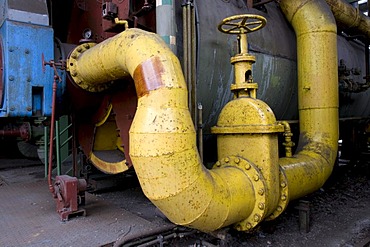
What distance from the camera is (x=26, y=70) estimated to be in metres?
2.43

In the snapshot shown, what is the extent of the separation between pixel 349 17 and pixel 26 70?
407cm

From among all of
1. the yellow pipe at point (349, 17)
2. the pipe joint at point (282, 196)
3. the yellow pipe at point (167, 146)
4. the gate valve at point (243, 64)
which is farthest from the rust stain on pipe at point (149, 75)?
the yellow pipe at point (349, 17)

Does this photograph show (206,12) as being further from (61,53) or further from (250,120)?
(61,53)

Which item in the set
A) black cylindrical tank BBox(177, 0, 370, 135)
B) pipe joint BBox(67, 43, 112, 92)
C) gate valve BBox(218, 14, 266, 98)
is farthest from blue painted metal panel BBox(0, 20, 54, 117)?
gate valve BBox(218, 14, 266, 98)

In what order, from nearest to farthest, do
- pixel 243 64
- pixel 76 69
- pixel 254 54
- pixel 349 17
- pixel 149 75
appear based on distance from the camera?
pixel 149 75 → pixel 243 64 → pixel 76 69 → pixel 254 54 → pixel 349 17

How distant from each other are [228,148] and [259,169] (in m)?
0.30

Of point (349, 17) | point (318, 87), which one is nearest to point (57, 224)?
point (318, 87)

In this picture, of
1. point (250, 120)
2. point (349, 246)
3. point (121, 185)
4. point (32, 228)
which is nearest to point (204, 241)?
point (250, 120)

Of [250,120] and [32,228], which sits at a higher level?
[250,120]

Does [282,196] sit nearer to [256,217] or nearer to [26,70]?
[256,217]

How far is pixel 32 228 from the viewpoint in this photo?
2.05m

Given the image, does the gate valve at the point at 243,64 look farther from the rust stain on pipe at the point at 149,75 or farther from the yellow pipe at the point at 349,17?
the yellow pipe at the point at 349,17

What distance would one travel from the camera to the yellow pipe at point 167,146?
1.66 m

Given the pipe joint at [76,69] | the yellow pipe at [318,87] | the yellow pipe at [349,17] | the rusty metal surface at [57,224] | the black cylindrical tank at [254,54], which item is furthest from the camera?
the yellow pipe at [349,17]
